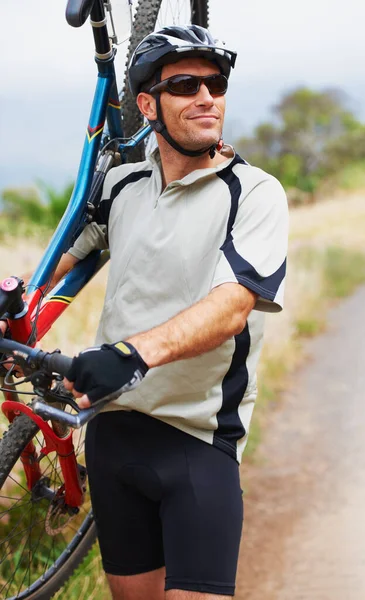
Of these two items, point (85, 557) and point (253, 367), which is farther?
point (85, 557)

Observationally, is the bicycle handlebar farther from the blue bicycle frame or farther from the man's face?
the man's face

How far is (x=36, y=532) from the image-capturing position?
3.89 meters

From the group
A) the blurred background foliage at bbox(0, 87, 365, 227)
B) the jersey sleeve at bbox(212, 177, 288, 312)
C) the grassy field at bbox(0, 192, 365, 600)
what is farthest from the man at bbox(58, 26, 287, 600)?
the blurred background foliage at bbox(0, 87, 365, 227)

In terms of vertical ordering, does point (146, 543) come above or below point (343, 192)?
above

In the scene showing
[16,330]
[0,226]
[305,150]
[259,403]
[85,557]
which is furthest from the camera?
[305,150]

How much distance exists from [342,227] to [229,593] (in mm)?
10921

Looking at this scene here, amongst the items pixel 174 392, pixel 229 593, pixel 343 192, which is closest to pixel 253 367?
pixel 174 392

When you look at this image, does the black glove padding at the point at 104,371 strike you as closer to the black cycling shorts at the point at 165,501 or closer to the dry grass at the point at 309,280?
the black cycling shorts at the point at 165,501

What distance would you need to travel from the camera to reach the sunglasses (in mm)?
2721

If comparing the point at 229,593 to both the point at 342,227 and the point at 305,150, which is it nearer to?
the point at 342,227

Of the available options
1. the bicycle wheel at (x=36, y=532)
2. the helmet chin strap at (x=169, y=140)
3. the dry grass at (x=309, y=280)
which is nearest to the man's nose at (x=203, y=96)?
the helmet chin strap at (x=169, y=140)

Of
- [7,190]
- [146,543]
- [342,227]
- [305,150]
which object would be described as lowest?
[305,150]

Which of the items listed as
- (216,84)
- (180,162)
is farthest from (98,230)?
(216,84)

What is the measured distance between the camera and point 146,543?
3043mm
